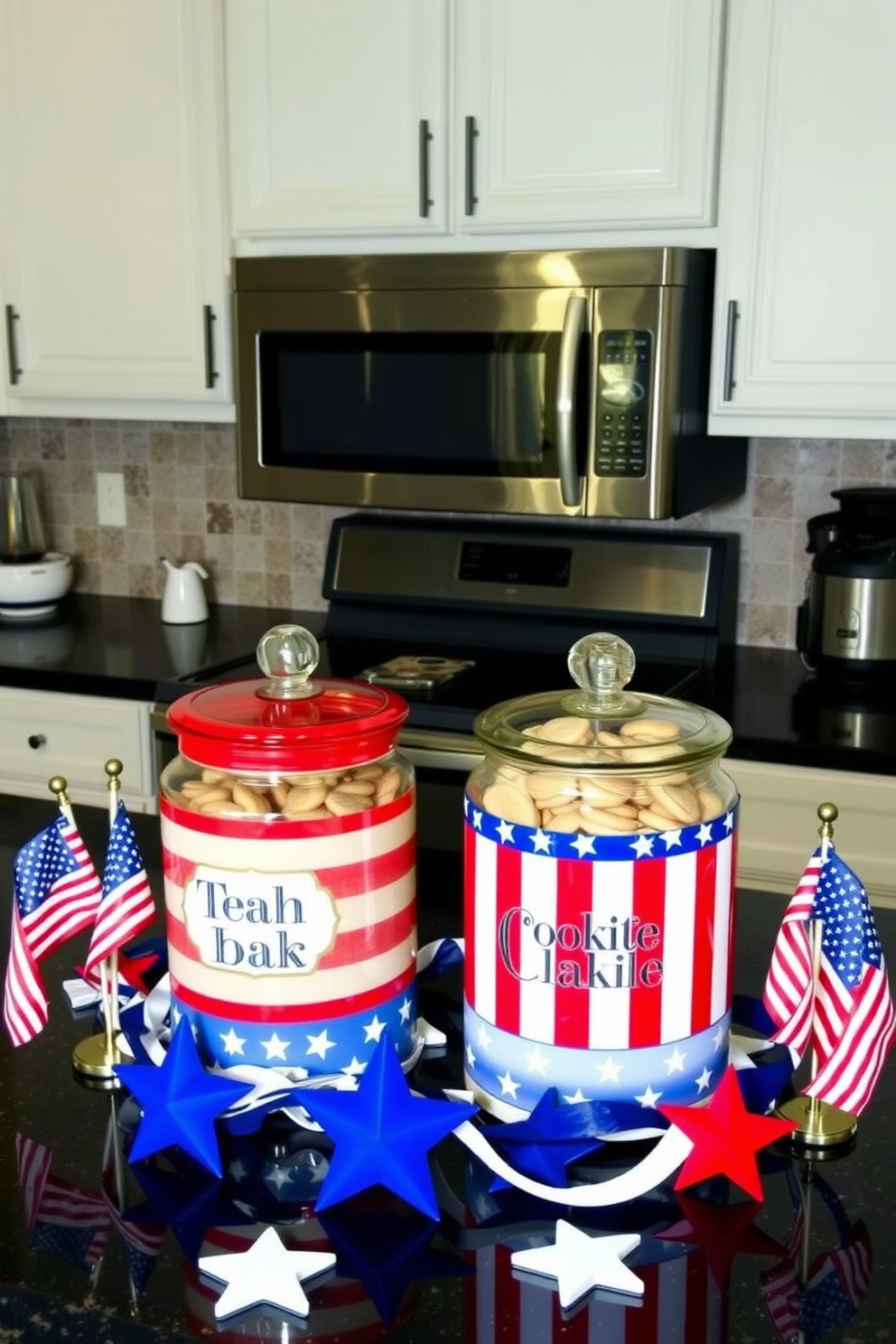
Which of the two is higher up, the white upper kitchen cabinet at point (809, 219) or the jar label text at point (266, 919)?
the white upper kitchen cabinet at point (809, 219)

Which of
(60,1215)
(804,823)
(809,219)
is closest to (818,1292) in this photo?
(60,1215)

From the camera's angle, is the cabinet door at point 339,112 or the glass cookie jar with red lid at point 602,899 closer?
the glass cookie jar with red lid at point 602,899

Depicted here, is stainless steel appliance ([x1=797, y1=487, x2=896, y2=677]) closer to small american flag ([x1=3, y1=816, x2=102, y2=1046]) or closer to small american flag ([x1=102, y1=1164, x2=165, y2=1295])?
small american flag ([x1=3, y1=816, x2=102, y2=1046])

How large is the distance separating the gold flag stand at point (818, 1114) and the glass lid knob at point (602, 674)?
0.14 metres

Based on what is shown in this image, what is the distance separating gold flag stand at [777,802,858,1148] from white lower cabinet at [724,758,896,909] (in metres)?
1.19

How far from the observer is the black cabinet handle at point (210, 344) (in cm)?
258

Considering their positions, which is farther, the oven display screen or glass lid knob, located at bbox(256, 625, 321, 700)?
the oven display screen

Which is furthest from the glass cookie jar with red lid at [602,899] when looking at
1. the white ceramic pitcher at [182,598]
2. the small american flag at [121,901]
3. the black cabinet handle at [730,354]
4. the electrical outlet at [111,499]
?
the electrical outlet at [111,499]

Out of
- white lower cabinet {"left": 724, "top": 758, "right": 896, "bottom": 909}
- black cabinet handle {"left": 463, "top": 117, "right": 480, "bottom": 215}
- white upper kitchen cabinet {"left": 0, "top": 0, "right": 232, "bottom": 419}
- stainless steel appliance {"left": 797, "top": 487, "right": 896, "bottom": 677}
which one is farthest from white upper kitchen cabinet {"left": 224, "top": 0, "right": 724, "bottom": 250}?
white lower cabinet {"left": 724, "top": 758, "right": 896, "bottom": 909}

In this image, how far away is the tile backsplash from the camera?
2.62m

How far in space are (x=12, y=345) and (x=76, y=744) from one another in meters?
0.83

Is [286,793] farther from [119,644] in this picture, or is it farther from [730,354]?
[119,644]

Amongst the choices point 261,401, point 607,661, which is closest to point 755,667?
point 261,401

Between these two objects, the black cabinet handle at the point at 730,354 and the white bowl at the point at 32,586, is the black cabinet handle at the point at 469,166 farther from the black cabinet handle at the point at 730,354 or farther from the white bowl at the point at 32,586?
the white bowl at the point at 32,586
